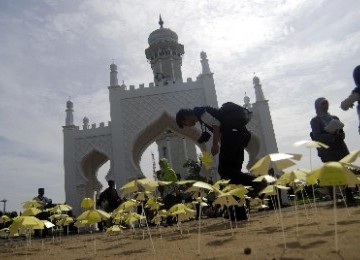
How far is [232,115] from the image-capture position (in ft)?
15.9

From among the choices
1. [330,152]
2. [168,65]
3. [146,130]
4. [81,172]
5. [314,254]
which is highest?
[168,65]

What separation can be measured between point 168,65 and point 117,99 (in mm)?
9570

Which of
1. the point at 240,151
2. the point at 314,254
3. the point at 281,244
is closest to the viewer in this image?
the point at 314,254

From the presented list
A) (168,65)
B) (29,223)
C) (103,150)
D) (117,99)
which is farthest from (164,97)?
(29,223)

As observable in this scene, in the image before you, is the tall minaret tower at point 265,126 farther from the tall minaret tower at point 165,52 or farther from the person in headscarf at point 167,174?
the person in headscarf at point 167,174

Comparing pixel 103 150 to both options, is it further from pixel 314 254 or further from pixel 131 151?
pixel 314 254

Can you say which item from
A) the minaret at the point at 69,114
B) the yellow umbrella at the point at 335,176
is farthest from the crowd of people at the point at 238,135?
the minaret at the point at 69,114

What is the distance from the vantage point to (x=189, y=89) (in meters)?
17.2

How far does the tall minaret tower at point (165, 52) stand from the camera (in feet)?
83.4

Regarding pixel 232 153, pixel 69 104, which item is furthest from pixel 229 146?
pixel 69 104

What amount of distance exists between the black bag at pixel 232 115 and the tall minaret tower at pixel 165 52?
20.4 metres

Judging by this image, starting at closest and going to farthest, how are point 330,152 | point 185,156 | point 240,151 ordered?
point 240,151 < point 330,152 < point 185,156

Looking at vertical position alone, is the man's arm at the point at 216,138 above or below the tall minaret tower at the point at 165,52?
below

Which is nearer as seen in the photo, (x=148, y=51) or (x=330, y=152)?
(x=330, y=152)
